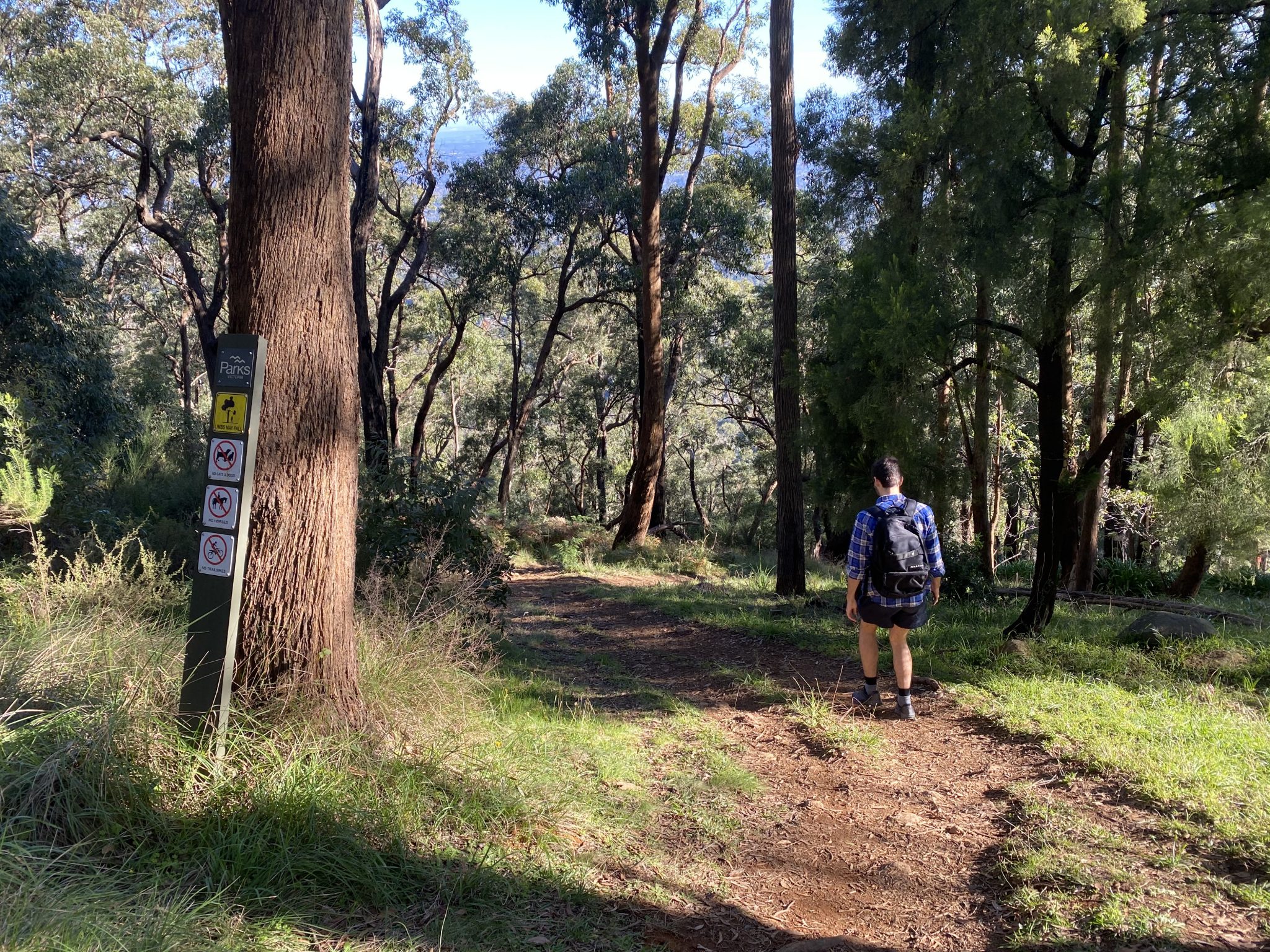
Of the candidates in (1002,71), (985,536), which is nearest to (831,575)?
(985,536)

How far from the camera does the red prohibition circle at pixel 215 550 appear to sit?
3.54m

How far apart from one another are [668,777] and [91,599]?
364 centimetres

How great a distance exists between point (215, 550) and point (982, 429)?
353 inches

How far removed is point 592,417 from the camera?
32.1 metres

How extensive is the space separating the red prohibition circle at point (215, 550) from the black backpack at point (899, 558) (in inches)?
155

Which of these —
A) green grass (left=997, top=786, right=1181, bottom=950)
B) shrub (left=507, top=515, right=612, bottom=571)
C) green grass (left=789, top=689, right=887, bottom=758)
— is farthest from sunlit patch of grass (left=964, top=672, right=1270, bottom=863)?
shrub (left=507, top=515, right=612, bottom=571)

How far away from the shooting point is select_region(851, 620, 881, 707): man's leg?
5.77m

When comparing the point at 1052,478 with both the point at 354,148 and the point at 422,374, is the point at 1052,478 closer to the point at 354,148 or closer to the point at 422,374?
the point at 354,148

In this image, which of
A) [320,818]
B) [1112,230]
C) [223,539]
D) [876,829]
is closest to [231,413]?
[223,539]

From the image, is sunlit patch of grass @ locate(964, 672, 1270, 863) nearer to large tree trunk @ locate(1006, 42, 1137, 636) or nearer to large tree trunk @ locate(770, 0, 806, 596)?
large tree trunk @ locate(1006, 42, 1137, 636)

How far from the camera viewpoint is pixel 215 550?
3561 millimetres

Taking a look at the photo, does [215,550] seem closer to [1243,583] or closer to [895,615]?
[895,615]

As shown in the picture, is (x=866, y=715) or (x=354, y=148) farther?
(x=354, y=148)

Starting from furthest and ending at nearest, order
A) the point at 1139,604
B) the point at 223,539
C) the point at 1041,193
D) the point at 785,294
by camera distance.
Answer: the point at 785,294 → the point at 1139,604 → the point at 1041,193 → the point at 223,539
